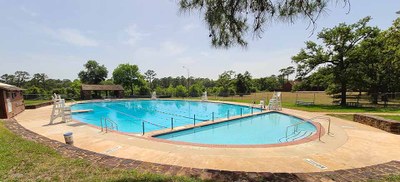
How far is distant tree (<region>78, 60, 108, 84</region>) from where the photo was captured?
5359 centimetres

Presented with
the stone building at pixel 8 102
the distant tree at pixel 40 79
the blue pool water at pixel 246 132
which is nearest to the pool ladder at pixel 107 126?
the blue pool water at pixel 246 132

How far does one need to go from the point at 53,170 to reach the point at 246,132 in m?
9.73

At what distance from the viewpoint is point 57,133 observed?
8852 mm

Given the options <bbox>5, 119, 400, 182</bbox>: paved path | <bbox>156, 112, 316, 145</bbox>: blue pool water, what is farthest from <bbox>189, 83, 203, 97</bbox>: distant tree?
<bbox>5, 119, 400, 182</bbox>: paved path

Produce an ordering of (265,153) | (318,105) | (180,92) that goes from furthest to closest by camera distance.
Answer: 1. (180,92)
2. (318,105)
3. (265,153)

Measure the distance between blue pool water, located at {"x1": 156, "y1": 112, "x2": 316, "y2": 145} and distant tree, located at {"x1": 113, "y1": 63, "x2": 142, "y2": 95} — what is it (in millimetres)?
31415

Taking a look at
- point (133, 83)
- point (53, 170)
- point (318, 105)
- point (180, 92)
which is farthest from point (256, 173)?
point (133, 83)

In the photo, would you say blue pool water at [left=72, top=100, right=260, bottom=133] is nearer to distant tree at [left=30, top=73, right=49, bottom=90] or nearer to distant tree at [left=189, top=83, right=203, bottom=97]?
distant tree at [left=189, top=83, right=203, bottom=97]

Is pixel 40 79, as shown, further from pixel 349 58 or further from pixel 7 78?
pixel 349 58

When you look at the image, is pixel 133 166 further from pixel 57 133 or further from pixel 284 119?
pixel 284 119

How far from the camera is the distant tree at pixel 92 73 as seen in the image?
53.6m

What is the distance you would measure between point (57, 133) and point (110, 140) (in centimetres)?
325

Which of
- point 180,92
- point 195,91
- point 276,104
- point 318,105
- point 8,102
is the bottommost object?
point 318,105

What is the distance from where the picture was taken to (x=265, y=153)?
21.0ft
